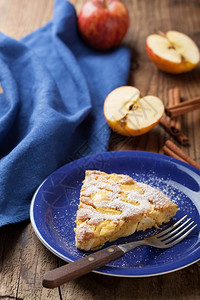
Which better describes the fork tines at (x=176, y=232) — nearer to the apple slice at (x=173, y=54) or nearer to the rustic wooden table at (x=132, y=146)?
the rustic wooden table at (x=132, y=146)

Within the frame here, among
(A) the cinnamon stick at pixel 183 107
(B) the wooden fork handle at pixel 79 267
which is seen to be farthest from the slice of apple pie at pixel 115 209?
(A) the cinnamon stick at pixel 183 107

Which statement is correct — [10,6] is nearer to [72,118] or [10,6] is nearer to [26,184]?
[72,118]

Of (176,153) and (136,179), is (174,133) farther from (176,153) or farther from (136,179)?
(136,179)

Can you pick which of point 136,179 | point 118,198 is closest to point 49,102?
point 136,179

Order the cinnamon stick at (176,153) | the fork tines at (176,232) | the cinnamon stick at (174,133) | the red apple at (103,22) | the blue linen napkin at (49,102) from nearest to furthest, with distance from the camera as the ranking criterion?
the fork tines at (176,232) → the blue linen napkin at (49,102) → the cinnamon stick at (176,153) → the cinnamon stick at (174,133) → the red apple at (103,22)

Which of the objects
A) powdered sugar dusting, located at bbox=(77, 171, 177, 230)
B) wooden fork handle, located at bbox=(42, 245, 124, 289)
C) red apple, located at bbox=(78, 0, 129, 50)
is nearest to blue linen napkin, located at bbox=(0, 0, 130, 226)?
red apple, located at bbox=(78, 0, 129, 50)

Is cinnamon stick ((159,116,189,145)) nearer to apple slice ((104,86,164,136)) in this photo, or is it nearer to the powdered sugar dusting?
apple slice ((104,86,164,136))
